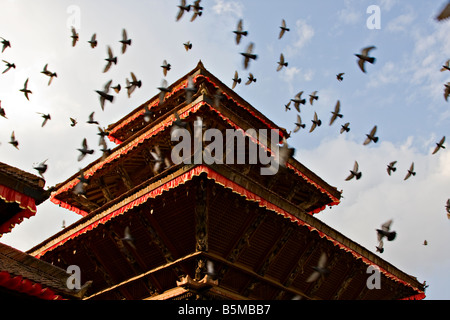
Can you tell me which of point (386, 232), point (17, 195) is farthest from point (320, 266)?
point (17, 195)

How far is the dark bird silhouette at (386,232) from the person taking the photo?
40.8 feet

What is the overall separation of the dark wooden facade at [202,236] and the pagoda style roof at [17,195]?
135 inches

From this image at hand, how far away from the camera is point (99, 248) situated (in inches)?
537

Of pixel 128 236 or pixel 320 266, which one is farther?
pixel 320 266

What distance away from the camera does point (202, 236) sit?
11180 mm

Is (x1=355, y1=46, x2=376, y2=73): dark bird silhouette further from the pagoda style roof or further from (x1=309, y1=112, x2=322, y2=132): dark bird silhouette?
the pagoda style roof

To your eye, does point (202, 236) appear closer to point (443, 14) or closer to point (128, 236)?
point (128, 236)

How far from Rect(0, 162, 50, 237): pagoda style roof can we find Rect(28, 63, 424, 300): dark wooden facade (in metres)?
3.43

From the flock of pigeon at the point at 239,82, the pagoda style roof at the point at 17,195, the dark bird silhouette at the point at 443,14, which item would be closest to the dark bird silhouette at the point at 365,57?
the flock of pigeon at the point at 239,82

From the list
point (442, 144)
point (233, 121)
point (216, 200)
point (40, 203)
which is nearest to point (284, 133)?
point (233, 121)

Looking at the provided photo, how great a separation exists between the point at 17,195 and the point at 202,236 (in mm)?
4804

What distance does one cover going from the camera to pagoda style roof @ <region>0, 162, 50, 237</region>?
808cm
